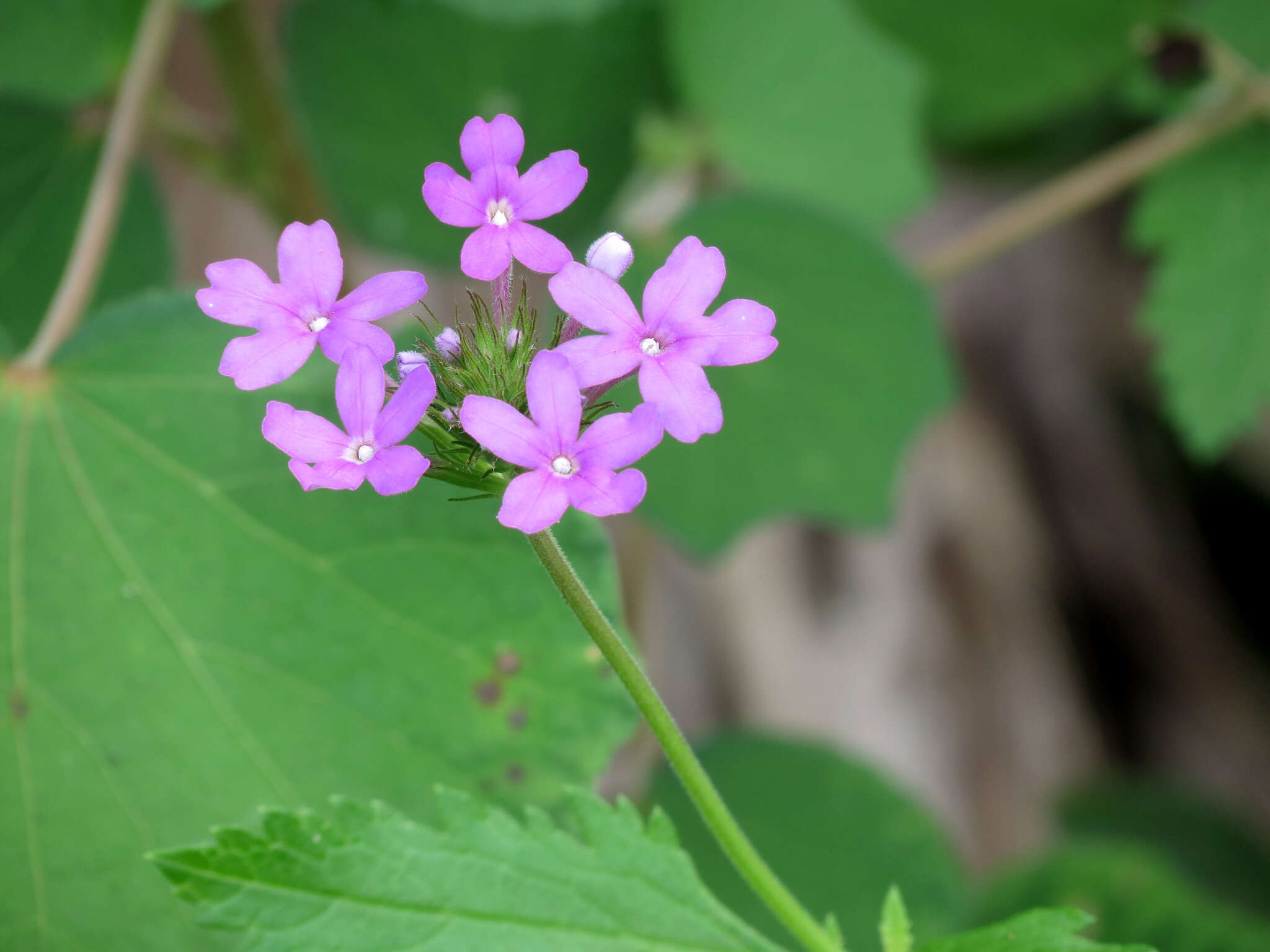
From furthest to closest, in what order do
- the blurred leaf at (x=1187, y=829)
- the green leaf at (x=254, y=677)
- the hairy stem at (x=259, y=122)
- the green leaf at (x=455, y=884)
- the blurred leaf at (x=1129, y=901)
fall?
the blurred leaf at (x=1187, y=829) < the blurred leaf at (x=1129, y=901) < the hairy stem at (x=259, y=122) < the green leaf at (x=254, y=677) < the green leaf at (x=455, y=884)

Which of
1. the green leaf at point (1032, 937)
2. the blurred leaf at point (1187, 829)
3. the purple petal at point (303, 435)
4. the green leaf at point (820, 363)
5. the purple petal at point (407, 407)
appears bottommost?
the blurred leaf at point (1187, 829)

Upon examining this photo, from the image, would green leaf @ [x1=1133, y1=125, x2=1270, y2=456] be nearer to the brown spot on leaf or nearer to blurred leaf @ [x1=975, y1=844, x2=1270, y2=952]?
blurred leaf @ [x1=975, y1=844, x2=1270, y2=952]

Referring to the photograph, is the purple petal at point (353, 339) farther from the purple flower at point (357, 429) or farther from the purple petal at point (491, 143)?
the purple petal at point (491, 143)

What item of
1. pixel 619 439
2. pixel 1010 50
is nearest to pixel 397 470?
pixel 619 439

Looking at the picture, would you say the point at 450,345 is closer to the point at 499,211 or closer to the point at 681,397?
the point at 499,211

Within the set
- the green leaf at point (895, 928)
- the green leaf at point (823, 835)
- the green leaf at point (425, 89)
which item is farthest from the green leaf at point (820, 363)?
the green leaf at point (895, 928)

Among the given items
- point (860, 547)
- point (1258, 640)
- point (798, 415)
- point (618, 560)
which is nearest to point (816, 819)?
point (618, 560)

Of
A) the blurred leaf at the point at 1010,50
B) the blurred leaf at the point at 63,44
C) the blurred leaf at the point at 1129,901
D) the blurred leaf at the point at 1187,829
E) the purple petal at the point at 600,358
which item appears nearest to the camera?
the purple petal at the point at 600,358
